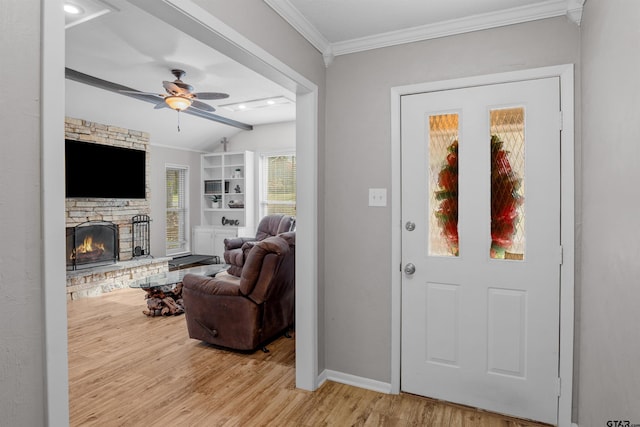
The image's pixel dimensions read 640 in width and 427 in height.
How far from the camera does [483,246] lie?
2.31 m

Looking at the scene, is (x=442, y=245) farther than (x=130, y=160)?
No

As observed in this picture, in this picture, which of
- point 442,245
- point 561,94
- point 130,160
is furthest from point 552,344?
point 130,160

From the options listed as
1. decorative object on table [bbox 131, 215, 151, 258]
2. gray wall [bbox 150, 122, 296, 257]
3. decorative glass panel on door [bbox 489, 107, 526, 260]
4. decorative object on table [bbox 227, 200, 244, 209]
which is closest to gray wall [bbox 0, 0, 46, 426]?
decorative glass panel on door [bbox 489, 107, 526, 260]

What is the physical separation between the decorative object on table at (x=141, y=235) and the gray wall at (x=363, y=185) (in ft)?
15.9

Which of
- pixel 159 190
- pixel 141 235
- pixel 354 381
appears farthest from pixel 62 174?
pixel 159 190

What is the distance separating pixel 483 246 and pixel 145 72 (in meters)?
4.15

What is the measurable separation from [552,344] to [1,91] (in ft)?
9.02

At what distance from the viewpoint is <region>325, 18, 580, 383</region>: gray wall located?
8.10ft

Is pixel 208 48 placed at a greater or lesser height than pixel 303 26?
greater

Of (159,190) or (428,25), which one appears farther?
(159,190)

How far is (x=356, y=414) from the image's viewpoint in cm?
229

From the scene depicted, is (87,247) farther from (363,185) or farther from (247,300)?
(363,185)

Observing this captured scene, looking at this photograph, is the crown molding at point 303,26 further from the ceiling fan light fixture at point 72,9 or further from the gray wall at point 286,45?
the ceiling fan light fixture at point 72,9

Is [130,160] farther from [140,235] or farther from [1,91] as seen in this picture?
[1,91]
